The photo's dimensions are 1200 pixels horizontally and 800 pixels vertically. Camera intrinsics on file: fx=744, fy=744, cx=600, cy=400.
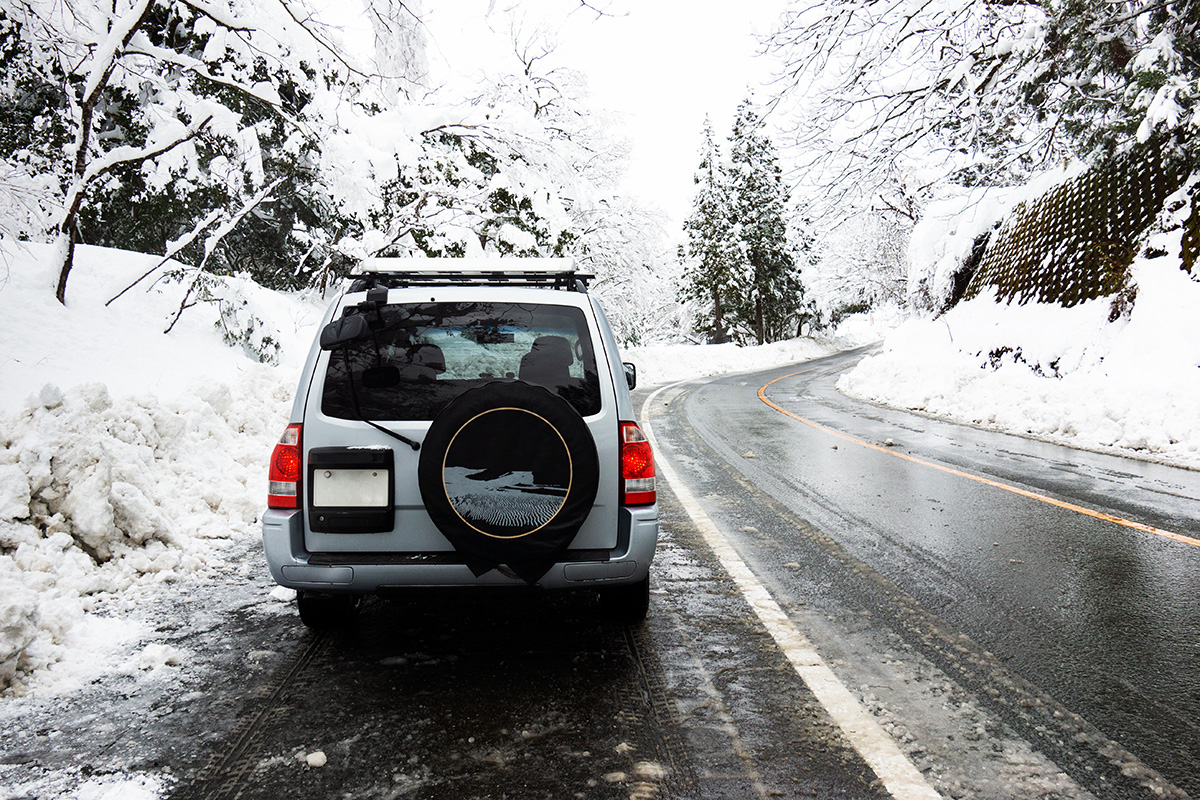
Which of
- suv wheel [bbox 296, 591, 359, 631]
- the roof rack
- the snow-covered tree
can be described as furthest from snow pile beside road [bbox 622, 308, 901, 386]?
suv wheel [bbox 296, 591, 359, 631]

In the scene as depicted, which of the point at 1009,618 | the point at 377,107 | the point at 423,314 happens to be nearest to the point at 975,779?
the point at 1009,618

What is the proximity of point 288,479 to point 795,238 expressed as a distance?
53.7 meters

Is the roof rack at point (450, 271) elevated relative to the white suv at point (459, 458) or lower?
elevated

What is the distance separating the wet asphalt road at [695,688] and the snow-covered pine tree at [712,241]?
4302 centimetres

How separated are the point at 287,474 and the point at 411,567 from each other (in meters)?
0.72

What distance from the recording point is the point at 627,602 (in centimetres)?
375

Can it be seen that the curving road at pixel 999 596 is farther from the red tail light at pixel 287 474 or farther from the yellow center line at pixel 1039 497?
the red tail light at pixel 287 474

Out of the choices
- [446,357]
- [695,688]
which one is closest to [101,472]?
[446,357]

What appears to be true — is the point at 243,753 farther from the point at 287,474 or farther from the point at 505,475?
the point at 505,475

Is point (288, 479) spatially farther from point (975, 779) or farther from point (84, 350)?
point (84, 350)

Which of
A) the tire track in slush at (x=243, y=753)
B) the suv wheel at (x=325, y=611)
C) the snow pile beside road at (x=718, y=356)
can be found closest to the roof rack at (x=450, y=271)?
the suv wheel at (x=325, y=611)

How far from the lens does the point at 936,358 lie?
767 inches

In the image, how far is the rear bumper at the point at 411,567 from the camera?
3.16 metres

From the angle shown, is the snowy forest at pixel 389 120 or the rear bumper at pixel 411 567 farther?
the snowy forest at pixel 389 120
